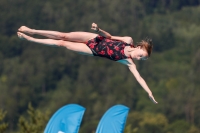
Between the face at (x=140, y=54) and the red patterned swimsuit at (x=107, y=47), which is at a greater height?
the red patterned swimsuit at (x=107, y=47)

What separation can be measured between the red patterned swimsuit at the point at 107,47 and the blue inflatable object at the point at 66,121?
396 centimetres

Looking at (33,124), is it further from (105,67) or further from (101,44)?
(105,67)

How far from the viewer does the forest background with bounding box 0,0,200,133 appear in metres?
101

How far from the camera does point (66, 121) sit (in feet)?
73.9

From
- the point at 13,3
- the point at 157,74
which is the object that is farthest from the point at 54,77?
the point at 13,3

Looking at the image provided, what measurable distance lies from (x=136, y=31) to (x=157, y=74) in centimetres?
1752

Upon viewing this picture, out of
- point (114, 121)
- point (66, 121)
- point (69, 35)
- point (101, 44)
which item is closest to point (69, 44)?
point (69, 35)

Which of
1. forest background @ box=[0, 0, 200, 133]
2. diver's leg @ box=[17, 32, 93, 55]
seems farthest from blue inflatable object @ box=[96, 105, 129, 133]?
forest background @ box=[0, 0, 200, 133]

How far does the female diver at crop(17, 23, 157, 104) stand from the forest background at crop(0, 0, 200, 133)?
6467 centimetres

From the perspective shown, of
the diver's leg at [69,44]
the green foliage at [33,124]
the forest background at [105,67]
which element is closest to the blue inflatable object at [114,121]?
the diver's leg at [69,44]

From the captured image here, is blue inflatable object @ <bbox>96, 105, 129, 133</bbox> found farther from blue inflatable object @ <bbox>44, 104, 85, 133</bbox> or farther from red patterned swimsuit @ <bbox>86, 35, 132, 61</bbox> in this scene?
red patterned swimsuit @ <bbox>86, 35, 132, 61</bbox>

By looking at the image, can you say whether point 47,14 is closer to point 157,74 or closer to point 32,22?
point 32,22

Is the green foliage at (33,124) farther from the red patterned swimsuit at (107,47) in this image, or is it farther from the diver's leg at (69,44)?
the red patterned swimsuit at (107,47)

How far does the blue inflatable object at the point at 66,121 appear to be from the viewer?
73.2ft
